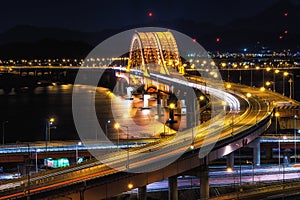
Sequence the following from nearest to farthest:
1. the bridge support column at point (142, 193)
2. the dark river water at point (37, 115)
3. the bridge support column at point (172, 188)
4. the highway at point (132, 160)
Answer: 1. the highway at point (132, 160)
2. the bridge support column at point (142, 193)
3. the bridge support column at point (172, 188)
4. the dark river water at point (37, 115)

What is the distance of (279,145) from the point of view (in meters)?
16.3

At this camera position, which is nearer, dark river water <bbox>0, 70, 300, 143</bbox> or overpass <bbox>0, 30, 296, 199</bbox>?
overpass <bbox>0, 30, 296, 199</bbox>

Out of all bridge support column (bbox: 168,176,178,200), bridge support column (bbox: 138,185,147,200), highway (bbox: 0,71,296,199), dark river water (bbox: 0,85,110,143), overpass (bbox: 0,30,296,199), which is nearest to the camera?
overpass (bbox: 0,30,296,199)

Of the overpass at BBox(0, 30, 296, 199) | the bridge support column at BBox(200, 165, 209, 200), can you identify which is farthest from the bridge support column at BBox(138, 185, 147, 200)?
the bridge support column at BBox(200, 165, 209, 200)

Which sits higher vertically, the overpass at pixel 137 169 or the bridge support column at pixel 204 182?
the overpass at pixel 137 169

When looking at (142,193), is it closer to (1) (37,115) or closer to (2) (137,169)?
(2) (137,169)

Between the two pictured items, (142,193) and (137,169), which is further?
(142,193)

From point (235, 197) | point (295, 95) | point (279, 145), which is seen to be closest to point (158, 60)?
point (295, 95)

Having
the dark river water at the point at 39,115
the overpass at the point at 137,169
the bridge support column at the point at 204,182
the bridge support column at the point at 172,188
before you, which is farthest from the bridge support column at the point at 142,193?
the dark river water at the point at 39,115

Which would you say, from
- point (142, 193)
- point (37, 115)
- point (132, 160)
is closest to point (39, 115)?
point (37, 115)

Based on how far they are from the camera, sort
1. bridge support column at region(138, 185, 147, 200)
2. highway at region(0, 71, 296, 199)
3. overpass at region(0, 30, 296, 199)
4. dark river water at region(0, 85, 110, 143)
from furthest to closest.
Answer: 1. dark river water at region(0, 85, 110, 143)
2. bridge support column at region(138, 185, 147, 200)
3. highway at region(0, 71, 296, 199)
4. overpass at region(0, 30, 296, 199)

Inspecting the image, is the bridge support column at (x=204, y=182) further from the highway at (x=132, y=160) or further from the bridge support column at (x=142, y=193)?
the bridge support column at (x=142, y=193)

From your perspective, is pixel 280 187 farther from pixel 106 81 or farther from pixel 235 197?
pixel 106 81

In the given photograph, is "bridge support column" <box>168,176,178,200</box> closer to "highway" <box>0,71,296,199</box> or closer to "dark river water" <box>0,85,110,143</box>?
"highway" <box>0,71,296,199</box>
